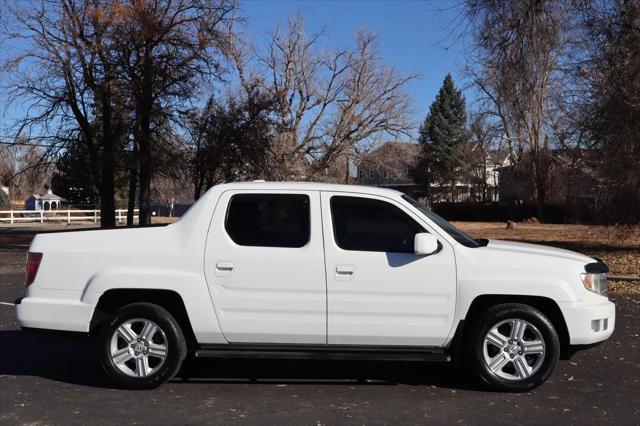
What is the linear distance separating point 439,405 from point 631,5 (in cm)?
1084

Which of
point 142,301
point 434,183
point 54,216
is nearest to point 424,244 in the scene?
point 142,301

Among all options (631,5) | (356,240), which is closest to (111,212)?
(631,5)

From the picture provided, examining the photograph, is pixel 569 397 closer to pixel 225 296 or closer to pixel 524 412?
pixel 524 412

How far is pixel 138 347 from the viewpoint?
5.45m

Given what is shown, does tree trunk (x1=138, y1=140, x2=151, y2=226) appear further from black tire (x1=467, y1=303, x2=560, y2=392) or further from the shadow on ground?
black tire (x1=467, y1=303, x2=560, y2=392)

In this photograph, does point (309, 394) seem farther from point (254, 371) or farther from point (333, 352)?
point (254, 371)

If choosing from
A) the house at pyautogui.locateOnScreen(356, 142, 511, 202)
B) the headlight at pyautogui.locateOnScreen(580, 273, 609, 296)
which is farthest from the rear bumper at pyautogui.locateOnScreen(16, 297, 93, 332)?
the house at pyautogui.locateOnScreen(356, 142, 511, 202)

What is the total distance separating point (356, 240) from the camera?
544 centimetres

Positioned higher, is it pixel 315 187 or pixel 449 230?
pixel 315 187

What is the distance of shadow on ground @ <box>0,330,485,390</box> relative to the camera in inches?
228

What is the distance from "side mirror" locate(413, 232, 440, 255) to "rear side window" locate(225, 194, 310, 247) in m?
0.93

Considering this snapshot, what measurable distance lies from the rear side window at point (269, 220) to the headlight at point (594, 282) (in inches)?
93.7

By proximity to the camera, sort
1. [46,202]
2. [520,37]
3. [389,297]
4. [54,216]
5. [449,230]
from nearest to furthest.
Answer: [389,297] → [449,230] → [520,37] → [54,216] → [46,202]

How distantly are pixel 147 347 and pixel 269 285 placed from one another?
1194 mm
